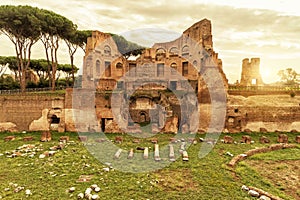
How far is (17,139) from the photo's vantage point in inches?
613

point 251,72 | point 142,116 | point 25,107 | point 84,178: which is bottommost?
point 84,178

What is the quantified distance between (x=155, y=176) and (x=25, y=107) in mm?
14316

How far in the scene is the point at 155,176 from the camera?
9.36m

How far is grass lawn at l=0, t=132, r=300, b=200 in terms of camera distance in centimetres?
790

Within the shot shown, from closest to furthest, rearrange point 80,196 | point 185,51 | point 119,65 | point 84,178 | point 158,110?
1. point 80,196
2. point 84,178
3. point 158,110
4. point 185,51
5. point 119,65

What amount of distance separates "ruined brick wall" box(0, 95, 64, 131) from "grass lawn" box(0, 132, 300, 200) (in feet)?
18.2

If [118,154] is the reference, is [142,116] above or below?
above

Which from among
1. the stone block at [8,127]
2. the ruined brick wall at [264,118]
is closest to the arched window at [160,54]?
the ruined brick wall at [264,118]

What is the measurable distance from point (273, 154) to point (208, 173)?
5874mm

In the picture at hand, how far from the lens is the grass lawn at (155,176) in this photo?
25.9ft

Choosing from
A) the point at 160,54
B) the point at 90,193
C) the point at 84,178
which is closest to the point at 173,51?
the point at 160,54

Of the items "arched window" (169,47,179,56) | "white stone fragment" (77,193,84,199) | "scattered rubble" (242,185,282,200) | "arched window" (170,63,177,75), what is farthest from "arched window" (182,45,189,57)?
"white stone fragment" (77,193,84,199)

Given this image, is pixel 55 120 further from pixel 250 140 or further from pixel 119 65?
pixel 119 65

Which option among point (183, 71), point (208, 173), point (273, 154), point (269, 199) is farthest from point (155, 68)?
point (269, 199)
